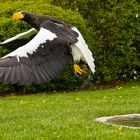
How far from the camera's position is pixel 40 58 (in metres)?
7.21

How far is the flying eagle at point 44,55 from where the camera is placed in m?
6.87

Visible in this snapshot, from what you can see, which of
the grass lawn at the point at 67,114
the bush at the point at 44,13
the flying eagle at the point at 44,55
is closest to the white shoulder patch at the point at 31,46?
the flying eagle at the point at 44,55

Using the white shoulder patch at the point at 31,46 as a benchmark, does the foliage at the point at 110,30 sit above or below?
below

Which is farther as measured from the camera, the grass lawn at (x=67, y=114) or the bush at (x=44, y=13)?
the bush at (x=44, y=13)

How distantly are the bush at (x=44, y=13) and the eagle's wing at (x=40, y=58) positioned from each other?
5.34 meters

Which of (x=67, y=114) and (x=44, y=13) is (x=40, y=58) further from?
(x=44, y=13)

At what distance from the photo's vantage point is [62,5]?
596 inches

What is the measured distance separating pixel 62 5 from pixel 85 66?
7.27 metres

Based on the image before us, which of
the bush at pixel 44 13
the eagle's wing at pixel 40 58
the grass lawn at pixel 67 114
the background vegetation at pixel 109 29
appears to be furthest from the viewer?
the background vegetation at pixel 109 29

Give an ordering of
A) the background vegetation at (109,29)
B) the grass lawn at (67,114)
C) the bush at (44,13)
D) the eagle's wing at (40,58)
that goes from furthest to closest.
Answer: the background vegetation at (109,29)
the bush at (44,13)
the eagle's wing at (40,58)
the grass lawn at (67,114)

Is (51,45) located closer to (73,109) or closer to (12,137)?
(12,137)

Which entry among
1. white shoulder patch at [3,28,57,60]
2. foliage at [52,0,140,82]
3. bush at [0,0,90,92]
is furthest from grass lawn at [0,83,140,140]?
foliage at [52,0,140,82]

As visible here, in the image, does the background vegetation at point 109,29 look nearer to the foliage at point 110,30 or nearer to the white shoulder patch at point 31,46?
the foliage at point 110,30

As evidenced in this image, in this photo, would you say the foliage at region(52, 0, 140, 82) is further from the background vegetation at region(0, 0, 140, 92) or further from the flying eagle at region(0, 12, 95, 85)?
the flying eagle at region(0, 12, 95, 85)
